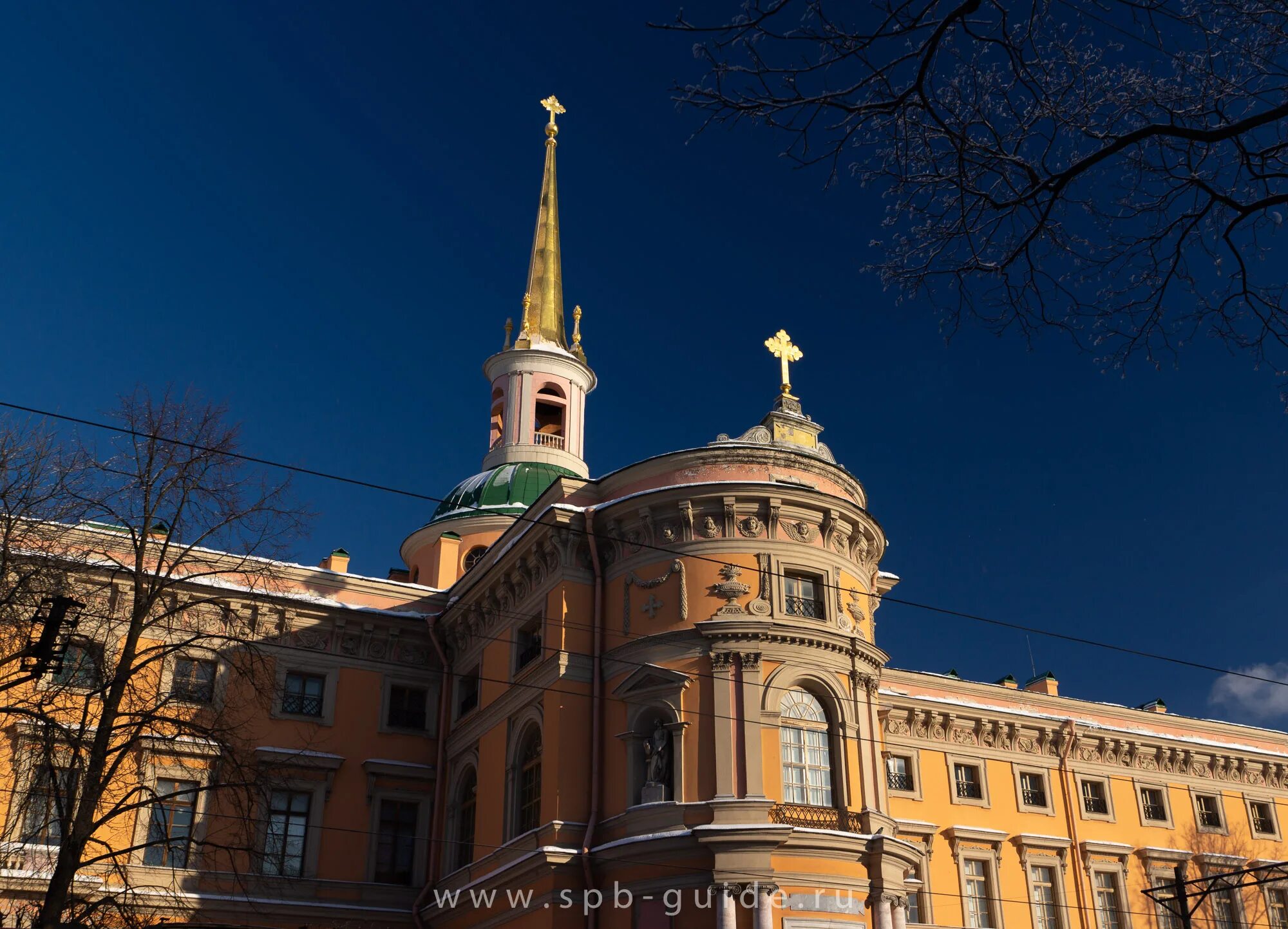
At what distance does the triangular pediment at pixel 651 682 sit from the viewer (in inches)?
921

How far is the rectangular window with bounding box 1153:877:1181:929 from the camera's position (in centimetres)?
3419

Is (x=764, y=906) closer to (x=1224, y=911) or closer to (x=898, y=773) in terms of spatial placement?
(x=898, y=773)

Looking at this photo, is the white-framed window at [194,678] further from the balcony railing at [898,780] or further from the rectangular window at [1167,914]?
the rectangular window at [1167,914]

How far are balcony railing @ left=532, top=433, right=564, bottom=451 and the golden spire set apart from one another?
4.31 metres

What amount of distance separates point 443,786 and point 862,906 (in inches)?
460

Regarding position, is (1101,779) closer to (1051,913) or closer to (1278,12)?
(1051,913)

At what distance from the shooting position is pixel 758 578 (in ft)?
79.2

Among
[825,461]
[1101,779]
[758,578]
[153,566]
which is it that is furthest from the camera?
[1101,779]

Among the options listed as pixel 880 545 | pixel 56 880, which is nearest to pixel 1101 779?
pixel 880 545

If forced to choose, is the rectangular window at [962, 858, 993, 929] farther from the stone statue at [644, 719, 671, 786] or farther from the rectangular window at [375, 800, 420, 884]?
the rectangular window at [375, 800, 420, 884]

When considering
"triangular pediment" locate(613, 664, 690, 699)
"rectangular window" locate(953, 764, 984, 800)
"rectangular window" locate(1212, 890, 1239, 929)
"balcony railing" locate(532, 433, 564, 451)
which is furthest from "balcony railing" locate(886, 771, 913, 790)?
"balcony railing" locate(532, 433, 564, 451)

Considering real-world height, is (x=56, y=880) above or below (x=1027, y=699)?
below

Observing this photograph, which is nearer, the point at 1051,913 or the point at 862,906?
the point at 862,906

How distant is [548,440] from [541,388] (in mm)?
2003
